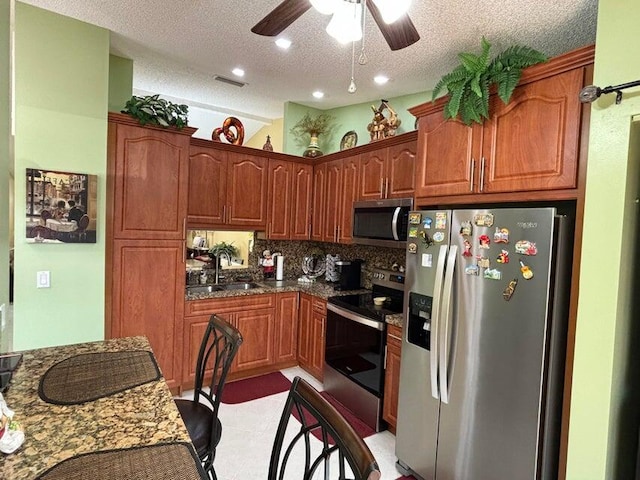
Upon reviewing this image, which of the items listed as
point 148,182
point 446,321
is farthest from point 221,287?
point 446,321

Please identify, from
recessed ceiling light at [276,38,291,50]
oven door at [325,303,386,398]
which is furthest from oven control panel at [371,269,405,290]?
recessed ceiling light at [276,38,291,50]

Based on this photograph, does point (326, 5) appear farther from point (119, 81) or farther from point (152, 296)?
→ point (152, 296)

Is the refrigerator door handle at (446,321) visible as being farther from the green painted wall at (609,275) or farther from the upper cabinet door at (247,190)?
the upper cabinet door at (247,190)

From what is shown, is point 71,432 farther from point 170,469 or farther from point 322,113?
point 322,113

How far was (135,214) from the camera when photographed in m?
2.79

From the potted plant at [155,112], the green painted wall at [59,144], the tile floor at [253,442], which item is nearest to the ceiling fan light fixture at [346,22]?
the potted plant at [155,112]

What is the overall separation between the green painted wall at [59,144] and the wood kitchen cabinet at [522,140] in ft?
7.80

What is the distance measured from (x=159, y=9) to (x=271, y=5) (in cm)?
73

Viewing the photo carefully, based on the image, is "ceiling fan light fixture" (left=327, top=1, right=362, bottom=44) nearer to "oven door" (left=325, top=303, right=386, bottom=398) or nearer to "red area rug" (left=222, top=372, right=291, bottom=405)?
"oven door" (left=325, top=303, right=386, bottom=398)

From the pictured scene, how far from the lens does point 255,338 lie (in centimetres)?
345

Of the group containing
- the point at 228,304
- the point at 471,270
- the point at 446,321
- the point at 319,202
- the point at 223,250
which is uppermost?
the point at 319,202

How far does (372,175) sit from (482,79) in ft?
4.78

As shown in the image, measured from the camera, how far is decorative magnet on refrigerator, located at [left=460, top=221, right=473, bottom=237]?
185 cm

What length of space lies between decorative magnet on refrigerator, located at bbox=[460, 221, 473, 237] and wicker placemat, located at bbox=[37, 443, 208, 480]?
1587 millimetres
